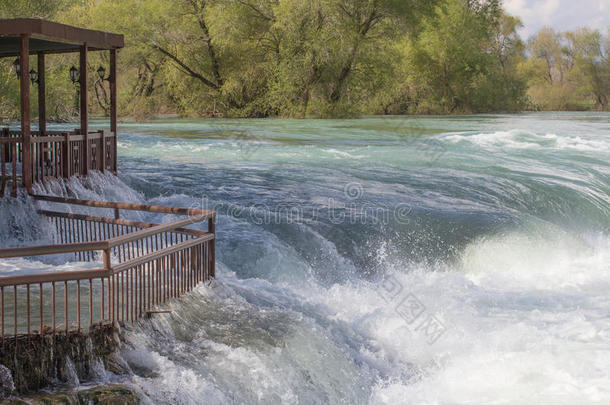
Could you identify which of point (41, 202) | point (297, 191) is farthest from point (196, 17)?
point (41, 202)

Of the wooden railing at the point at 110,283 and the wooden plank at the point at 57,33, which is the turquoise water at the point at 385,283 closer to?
the wooden railing at the point at 110,283

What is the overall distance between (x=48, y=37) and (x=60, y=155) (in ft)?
6.43

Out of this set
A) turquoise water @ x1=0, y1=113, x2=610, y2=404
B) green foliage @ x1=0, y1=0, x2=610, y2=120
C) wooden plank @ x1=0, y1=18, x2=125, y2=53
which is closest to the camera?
turquoise water @ x1=0, y1=113, x2=610, y2=404

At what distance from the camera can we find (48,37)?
9.99m

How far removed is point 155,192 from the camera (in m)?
13.5

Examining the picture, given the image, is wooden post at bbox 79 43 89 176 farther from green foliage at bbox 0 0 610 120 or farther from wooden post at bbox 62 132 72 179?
green foliage at bbox 0 0 610 120

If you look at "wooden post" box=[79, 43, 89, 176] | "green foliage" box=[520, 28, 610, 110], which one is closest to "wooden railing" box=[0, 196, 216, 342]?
"wooden post" box=[79, 43, 89, 176]

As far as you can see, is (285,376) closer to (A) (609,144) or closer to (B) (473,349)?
(B) (473,349)

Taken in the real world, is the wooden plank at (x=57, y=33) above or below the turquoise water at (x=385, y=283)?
above

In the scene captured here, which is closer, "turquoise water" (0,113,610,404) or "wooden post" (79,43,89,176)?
"turquoise water" (0,113,610,404)

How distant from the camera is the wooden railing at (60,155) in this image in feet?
32.4

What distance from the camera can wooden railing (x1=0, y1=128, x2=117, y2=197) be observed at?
9.88m

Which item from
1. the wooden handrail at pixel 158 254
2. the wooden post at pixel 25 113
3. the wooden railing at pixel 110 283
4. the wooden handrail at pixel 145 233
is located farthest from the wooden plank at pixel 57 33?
the wooden handrail at pixel 158 254

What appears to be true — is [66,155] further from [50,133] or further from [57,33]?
[57,33]
